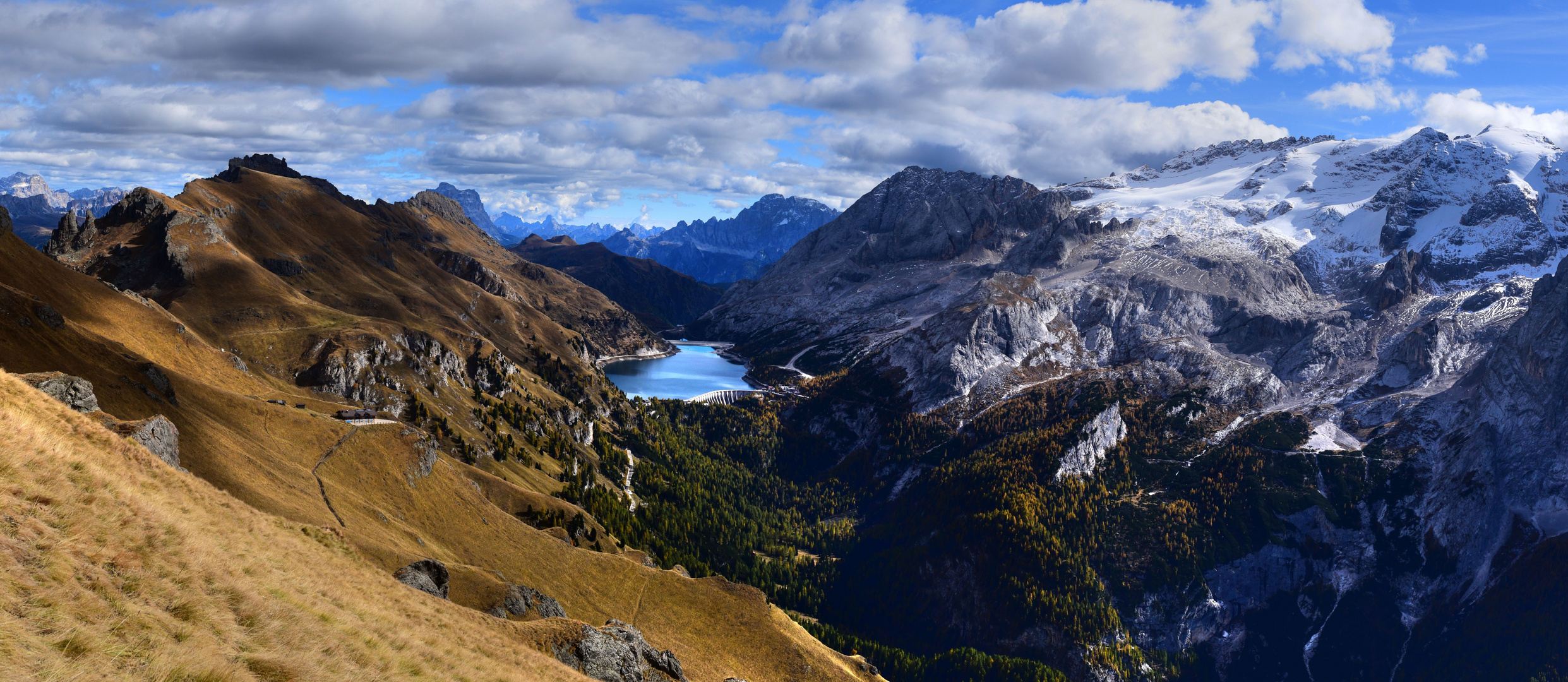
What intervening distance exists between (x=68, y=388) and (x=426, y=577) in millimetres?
32287

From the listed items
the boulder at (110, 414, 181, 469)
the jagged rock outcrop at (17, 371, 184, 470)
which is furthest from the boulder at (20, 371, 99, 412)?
the boulder at (110, 414, 181, 469)

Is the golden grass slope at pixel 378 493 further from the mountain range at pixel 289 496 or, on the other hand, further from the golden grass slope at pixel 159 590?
the golden grass slope at pixel 159 590

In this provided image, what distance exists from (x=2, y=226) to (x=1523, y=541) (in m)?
324

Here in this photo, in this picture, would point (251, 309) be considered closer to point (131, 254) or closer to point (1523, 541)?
point (131, 254)

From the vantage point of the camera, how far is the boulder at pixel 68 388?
189 ft

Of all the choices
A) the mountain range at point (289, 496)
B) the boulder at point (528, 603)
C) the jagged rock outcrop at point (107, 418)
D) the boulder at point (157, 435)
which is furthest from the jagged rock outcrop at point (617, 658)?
the boulder at point (157, 435)

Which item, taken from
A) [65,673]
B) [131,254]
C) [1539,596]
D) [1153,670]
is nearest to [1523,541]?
[1539,596]

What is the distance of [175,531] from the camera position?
33031mm

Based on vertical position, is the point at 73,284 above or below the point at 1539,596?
above

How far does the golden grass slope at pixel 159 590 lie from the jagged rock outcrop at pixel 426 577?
15369mm

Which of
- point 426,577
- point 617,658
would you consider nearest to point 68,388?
point 426,577

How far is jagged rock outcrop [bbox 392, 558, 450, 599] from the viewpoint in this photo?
60938 mm

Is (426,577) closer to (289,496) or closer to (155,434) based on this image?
(289,496)

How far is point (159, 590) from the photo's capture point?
92.4ft
